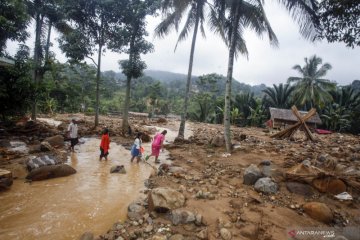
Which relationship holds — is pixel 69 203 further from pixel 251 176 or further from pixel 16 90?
pixel 16 90

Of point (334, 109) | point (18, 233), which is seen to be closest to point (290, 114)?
point (334, 109)

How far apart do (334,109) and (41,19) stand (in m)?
34.6

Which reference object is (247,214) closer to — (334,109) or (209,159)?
(209,159)

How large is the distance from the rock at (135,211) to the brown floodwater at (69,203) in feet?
0.48

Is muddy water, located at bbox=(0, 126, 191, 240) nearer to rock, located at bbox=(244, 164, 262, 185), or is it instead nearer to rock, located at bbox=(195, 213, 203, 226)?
rock, located at bbox=(195, 213, 203, 226)

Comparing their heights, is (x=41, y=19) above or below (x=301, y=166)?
above

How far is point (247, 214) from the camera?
192 inches

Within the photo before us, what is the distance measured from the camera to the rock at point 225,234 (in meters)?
4.11

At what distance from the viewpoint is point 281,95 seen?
1292 inches

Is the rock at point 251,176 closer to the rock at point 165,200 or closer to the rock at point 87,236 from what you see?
the rock at point 165,200

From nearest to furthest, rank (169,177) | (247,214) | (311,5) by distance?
(247,214) < (169,177) < (311,5)

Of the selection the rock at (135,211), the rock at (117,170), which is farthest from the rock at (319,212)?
the rock at (117,170)

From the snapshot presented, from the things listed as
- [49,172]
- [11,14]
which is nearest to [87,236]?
[49,172]

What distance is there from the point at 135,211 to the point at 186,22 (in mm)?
11822
